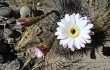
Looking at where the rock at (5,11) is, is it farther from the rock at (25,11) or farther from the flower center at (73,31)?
the flower center at (73,31)

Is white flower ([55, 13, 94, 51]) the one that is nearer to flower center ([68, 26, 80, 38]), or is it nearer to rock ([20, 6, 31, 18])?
flower center ([68, 26, 80, 38])

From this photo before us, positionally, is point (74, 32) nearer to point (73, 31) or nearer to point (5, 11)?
point (73, 31)

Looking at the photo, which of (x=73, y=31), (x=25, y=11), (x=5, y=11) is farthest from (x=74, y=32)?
(x=5, y=11)

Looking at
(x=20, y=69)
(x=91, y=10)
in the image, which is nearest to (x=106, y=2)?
(x=91, y=10)

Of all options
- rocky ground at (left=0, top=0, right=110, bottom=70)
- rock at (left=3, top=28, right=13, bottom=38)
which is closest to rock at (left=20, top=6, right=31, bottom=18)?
rocky ground at (left=0, top=0, right=110, bottom=70)

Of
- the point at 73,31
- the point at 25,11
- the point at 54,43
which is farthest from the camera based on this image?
the point at 25,11

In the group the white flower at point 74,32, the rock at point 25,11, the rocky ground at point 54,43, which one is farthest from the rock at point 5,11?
the white flower at point 74,32

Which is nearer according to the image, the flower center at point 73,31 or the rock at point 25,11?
the flower center at point 73,31
